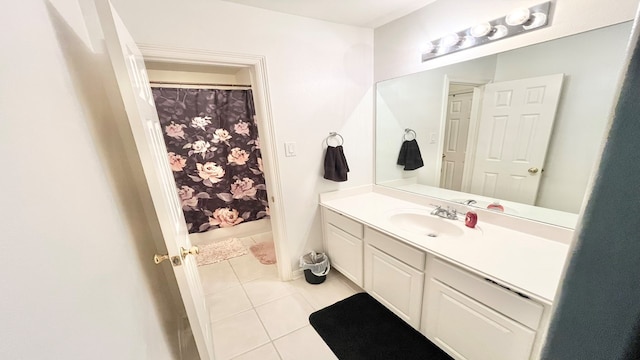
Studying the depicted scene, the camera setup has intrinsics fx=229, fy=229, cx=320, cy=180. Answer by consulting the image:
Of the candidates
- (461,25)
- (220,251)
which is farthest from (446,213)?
(220,251)

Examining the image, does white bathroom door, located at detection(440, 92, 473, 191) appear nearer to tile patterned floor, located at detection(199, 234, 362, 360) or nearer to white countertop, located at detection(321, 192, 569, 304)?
white countertop, located at detection(321, 192, 569, 304)

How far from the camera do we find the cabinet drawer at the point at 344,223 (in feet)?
5.84

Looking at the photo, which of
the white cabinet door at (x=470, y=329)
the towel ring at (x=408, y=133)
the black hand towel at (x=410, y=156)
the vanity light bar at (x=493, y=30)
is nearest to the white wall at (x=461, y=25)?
the vanity light bar at (x=493, y=30)

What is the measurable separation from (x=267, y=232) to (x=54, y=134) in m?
2.82

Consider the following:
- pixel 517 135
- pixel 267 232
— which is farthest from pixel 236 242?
pixel 517 135

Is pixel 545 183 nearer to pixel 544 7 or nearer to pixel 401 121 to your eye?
pixel 544 7

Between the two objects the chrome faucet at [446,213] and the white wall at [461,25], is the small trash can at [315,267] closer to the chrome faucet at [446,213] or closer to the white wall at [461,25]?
the chrome faucet at [446,213]

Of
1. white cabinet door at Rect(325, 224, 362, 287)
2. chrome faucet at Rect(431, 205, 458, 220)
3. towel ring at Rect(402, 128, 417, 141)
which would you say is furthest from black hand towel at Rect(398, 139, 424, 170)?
white cabinet door at Rect(325, 224, 362, 287)

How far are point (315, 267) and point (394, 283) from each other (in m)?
0.78

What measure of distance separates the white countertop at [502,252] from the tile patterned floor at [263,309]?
84 cm

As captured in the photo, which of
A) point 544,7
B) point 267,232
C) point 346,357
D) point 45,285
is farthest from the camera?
point 267,232

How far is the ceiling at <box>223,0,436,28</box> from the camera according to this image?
1543 millimetres

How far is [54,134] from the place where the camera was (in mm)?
549

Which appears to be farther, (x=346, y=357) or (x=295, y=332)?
(x=295, y=332)
